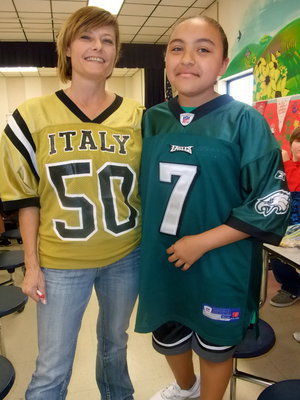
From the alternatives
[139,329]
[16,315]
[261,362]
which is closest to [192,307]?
[139,329]

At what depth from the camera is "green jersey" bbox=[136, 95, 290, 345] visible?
997 millimetres

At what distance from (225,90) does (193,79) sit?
4040mm

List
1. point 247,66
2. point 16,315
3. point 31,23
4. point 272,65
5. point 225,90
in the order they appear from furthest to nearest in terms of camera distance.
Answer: point 31,23, point 225,90, point 247,66, point 272,65, point 16,315

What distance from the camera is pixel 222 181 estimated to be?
104 cm

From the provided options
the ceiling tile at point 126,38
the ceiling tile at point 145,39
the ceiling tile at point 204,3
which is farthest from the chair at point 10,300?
the ceiling tile at point 145,39

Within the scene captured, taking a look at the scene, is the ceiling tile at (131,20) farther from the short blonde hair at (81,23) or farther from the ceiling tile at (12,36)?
the short blonde hair at (81,23)

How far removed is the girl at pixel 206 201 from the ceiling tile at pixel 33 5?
448 cm

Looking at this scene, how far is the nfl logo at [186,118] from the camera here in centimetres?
109

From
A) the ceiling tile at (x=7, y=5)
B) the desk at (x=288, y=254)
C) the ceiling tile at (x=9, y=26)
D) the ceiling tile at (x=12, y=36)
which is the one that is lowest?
the desk at (x=288, y=254)

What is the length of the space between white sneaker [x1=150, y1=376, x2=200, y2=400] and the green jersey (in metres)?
0.54

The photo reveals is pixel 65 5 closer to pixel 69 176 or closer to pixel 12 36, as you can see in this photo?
pixel 12 36

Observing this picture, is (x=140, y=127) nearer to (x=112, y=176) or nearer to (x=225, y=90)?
(x=112, y=176)

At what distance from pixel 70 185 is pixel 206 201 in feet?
1.41

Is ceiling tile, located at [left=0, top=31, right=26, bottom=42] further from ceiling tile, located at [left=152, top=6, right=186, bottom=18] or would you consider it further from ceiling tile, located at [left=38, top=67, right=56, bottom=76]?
ceiling tile, located at [left=152, top=6, right=186, bottom=18]
